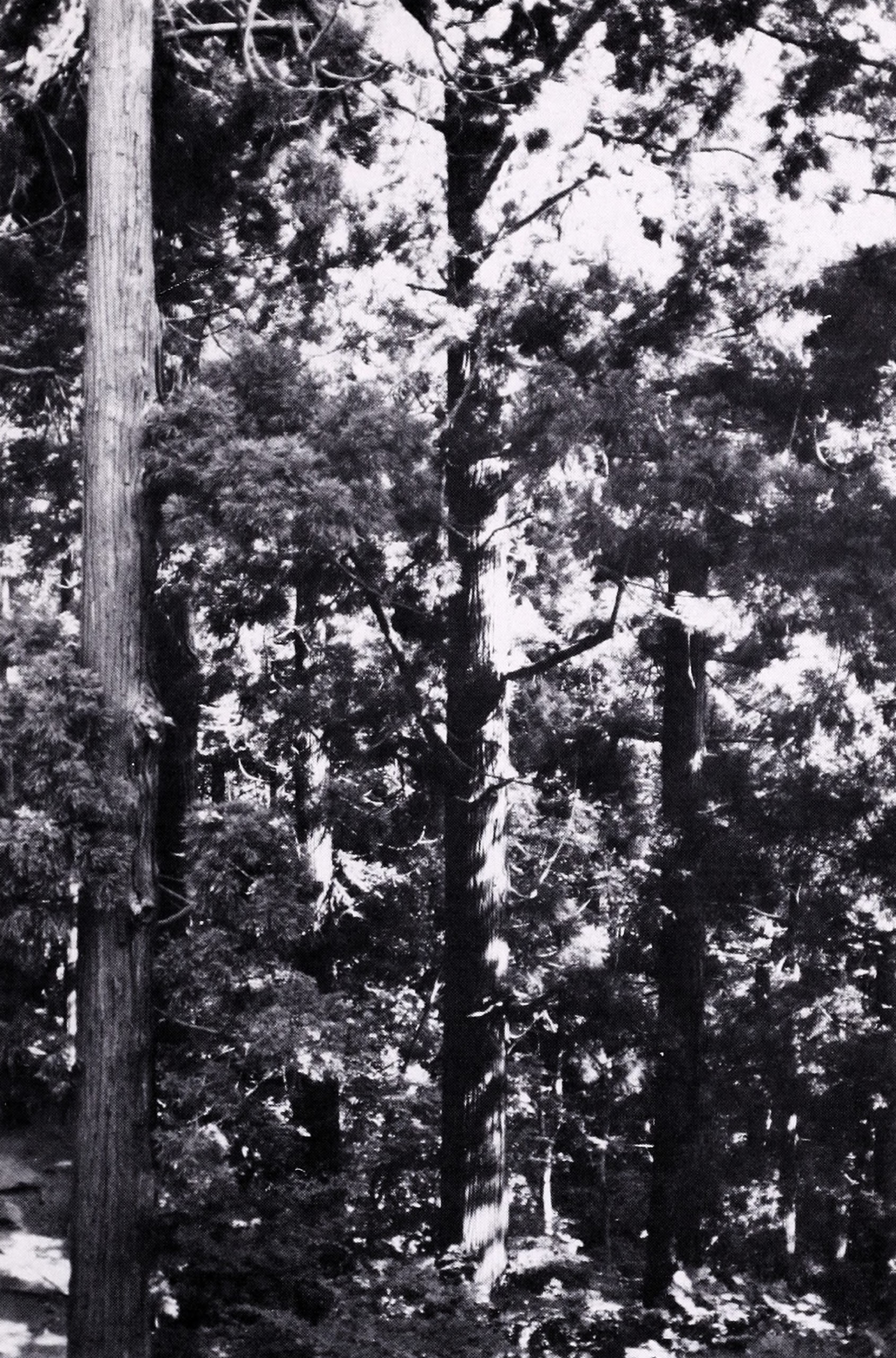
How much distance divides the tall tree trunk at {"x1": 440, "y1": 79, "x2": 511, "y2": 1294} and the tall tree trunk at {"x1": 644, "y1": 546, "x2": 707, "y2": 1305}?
2.79 m

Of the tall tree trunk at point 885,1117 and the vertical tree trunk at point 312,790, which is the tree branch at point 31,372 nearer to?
the vertical tree trunk at point 312,790

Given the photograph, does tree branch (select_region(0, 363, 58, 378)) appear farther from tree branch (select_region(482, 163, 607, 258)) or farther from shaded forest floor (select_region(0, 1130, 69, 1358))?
shaded forest floor (select_region(0, 1130, 69, 1358))

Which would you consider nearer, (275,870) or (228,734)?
(275,870)

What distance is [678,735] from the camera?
1357 cm

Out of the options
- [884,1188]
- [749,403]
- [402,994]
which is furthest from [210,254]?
[884,1188]

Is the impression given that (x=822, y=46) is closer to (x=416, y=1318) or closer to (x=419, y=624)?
(x=419, y=624)

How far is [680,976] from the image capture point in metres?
12.9

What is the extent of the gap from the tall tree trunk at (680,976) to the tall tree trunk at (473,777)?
2795mm

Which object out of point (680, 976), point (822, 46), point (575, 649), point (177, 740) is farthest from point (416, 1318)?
point (822, 46)

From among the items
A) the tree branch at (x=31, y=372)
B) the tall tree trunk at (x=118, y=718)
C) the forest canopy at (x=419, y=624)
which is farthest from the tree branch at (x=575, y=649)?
the tree branch at (x=31, y=372)

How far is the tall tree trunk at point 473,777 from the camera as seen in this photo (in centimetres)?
873

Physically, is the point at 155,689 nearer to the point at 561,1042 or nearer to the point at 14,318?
the point at 14,318

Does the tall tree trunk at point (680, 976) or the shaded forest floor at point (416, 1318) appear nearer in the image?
the shaded forest floor at point (416, 1318)

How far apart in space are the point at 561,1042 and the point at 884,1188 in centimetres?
456
